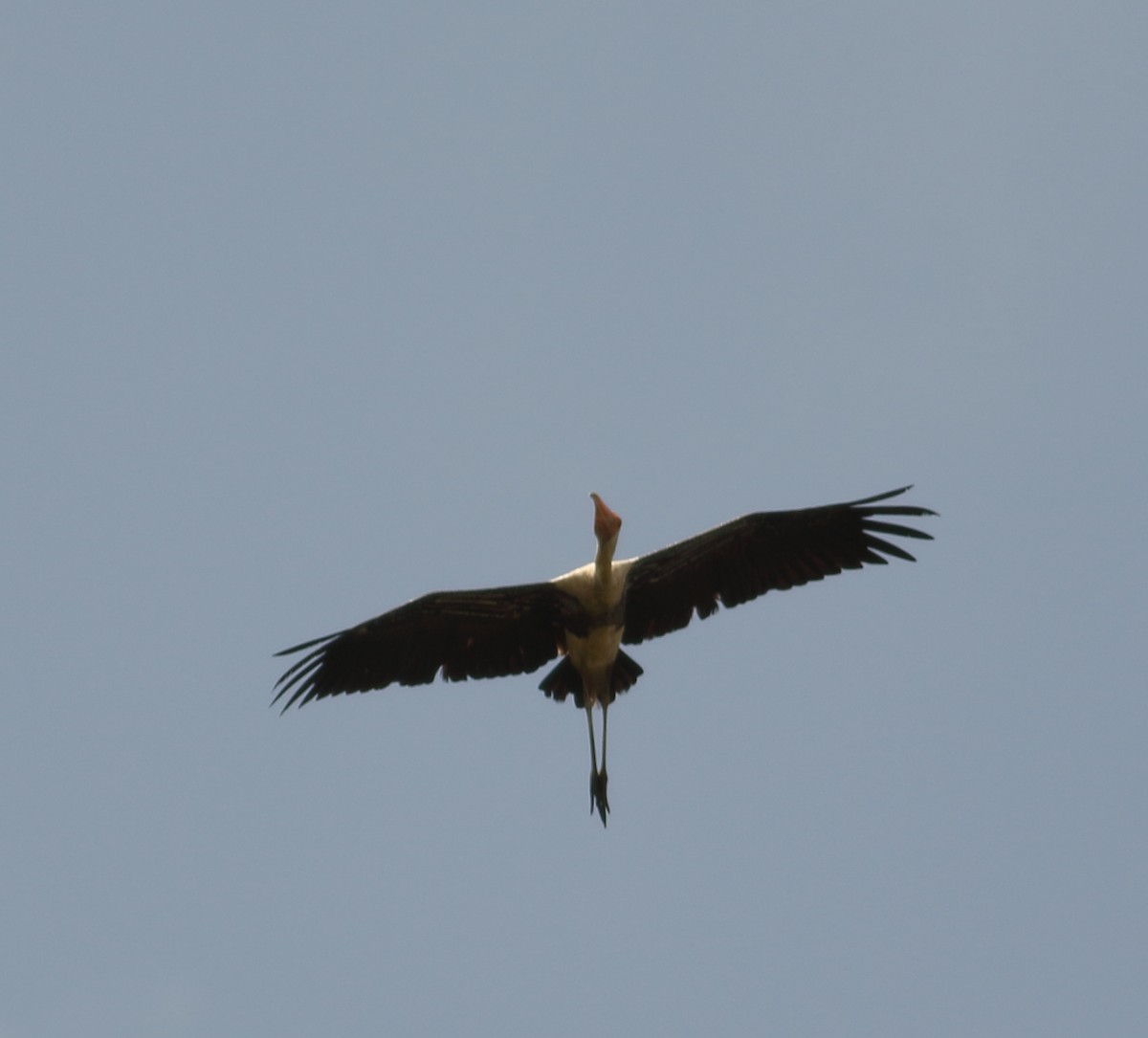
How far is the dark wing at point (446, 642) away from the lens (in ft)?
79.8

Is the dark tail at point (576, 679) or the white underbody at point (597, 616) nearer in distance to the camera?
the white underbody at point (597, 616)

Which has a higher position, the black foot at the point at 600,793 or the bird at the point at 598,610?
the bird at the point at 598,610

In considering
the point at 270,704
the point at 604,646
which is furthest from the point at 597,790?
the point at 270,704

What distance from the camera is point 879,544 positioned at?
24.4 meters

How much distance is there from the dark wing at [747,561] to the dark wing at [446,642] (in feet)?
2.56

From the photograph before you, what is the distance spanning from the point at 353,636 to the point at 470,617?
3.60ft

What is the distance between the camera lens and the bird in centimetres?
2431

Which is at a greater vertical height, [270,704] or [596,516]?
[596,516]

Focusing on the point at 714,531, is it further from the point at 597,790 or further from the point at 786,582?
the point at 597,790

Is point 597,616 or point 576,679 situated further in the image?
point 576,679

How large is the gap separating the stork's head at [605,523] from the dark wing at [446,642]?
2.13 feet

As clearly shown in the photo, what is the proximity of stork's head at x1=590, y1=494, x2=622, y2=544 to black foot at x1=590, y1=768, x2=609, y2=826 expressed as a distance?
2225 mm

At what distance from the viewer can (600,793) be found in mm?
24875

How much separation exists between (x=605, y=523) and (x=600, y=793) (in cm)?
253
